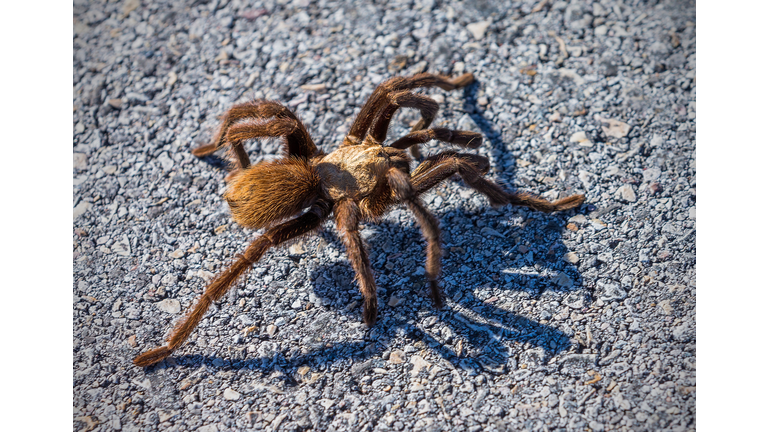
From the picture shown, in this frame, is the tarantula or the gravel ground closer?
the gravel ground

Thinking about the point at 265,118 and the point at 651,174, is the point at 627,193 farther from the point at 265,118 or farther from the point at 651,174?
the point at 265,118

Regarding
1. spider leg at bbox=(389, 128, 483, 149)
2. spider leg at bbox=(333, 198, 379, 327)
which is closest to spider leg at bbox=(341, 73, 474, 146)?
spider leg at bbox=(389, 128, 483, 149)

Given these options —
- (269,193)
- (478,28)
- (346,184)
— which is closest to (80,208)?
(269,193)

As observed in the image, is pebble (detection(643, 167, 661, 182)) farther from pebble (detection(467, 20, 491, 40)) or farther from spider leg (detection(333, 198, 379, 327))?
spider leg (detection(333, 198, 379, 327))

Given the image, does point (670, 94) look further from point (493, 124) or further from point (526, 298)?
point (526, 298)

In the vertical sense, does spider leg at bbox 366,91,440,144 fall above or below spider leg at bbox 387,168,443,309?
above

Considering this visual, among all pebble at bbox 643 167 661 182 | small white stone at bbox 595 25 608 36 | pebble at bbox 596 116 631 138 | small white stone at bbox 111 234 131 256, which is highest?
small white stone at bbox 595 25 608 36
